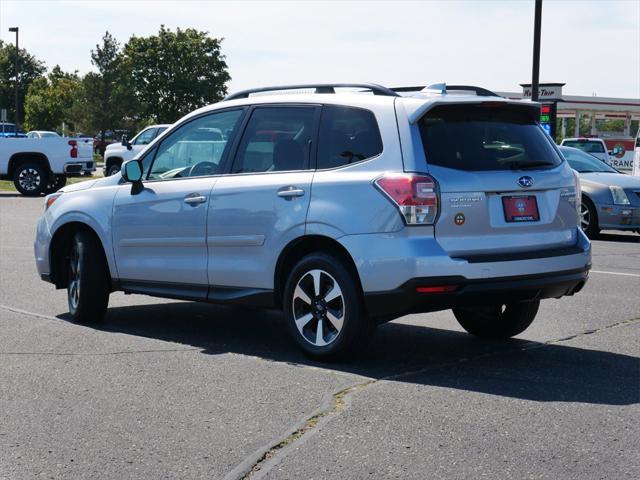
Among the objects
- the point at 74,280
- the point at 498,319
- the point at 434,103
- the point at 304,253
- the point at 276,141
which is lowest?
the point at 498,319

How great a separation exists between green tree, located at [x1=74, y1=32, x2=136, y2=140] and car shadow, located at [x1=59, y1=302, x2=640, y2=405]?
248 feet

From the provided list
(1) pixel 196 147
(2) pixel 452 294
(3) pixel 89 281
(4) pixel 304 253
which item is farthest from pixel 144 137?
(2) pixel 452 294

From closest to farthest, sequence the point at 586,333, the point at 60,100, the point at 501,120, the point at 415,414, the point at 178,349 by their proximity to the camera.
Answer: the point at 415,414, the point at 501,120, the point at 178,349, the point at 586,333, the point at 60,100

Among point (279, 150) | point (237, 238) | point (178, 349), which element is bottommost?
point (178, 349)

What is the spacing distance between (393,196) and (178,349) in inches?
81.7

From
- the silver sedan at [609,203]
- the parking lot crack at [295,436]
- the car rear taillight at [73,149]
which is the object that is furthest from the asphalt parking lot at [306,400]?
the car rear taillight at [73,149]

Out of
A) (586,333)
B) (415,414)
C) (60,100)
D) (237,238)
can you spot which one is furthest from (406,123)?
(60,100)

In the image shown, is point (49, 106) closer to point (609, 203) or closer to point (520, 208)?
point (609, 203)

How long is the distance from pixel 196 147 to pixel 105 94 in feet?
253

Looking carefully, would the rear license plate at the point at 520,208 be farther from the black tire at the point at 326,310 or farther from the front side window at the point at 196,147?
the front side window at the point at 196,147

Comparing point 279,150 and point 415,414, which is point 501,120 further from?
point 415,414

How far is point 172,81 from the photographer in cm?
9888

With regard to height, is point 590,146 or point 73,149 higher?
point 590,146

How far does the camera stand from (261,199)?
7.48 metres
